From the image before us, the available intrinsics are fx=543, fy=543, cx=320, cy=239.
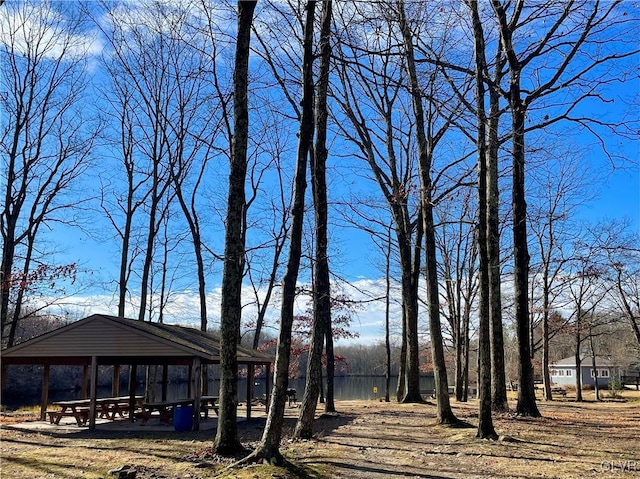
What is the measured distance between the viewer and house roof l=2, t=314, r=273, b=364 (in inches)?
524

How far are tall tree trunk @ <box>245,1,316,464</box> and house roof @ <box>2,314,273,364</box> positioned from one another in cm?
587

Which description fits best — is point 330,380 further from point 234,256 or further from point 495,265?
point 234,256

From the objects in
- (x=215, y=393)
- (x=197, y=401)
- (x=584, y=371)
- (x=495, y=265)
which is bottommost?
(x=215, y=393)

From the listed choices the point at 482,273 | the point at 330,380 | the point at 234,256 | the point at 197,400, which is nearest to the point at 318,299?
the point at 234,256

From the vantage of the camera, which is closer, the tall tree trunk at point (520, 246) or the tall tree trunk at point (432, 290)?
the tall tree trunk at point (432, 290)

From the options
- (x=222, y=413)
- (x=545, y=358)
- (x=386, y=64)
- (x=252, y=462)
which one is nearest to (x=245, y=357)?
(x=222, y=413)

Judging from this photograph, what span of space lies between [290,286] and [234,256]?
3.32 ft

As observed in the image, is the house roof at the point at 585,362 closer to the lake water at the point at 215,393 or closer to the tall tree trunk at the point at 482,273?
the lake water at the point at 215,393

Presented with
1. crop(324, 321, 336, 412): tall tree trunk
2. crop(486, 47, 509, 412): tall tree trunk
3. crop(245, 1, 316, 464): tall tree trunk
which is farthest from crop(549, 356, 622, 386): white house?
crop(245, 1, 316, 464): tall tree trunk

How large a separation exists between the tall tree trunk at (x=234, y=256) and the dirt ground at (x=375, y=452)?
0.55 m

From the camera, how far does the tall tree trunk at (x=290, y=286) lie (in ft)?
23.9

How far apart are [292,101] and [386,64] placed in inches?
184

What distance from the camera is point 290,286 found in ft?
26.1

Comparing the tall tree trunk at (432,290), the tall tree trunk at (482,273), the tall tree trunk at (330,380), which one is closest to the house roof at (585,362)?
the tall tree trunk at (330,380)
